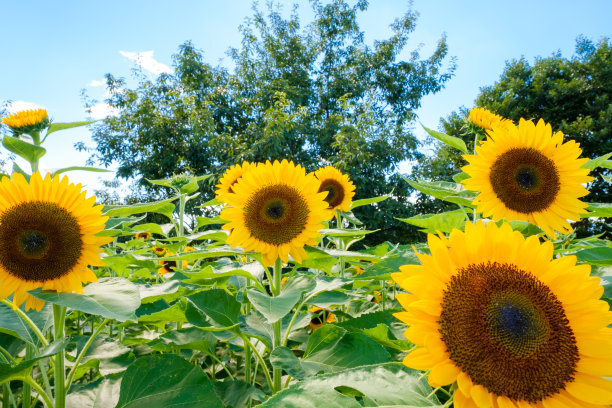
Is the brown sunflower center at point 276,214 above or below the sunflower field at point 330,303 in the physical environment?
above

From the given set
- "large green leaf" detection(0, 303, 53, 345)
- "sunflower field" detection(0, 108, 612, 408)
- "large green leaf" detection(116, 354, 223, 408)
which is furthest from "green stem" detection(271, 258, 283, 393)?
"large green leaf" detection(0, 303, 53, 345)

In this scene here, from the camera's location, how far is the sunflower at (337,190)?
2.50 meters

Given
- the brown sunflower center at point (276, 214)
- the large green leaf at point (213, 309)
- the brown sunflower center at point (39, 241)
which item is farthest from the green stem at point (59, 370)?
the brown sunflower center at point (276, 214)

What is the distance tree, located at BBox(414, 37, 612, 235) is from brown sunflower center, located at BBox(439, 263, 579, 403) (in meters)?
14.0

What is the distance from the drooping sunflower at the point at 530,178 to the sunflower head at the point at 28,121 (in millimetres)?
1621

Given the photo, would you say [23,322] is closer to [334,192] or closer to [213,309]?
[213,309]

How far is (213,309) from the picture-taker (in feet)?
3.41

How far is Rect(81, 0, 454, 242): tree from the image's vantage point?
42.9ft

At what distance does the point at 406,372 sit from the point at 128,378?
A: 1.96ft

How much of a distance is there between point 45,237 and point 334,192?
5.83 ft

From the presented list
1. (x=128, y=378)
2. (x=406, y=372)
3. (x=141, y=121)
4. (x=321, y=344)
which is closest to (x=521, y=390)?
(x=406, y=372)

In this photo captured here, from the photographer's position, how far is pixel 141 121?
15109 mm

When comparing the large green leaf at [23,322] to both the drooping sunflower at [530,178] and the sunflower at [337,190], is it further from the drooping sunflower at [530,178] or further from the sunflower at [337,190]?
the sunflower at [337,190]

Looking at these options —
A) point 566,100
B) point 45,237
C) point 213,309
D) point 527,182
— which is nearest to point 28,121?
point 45,237
